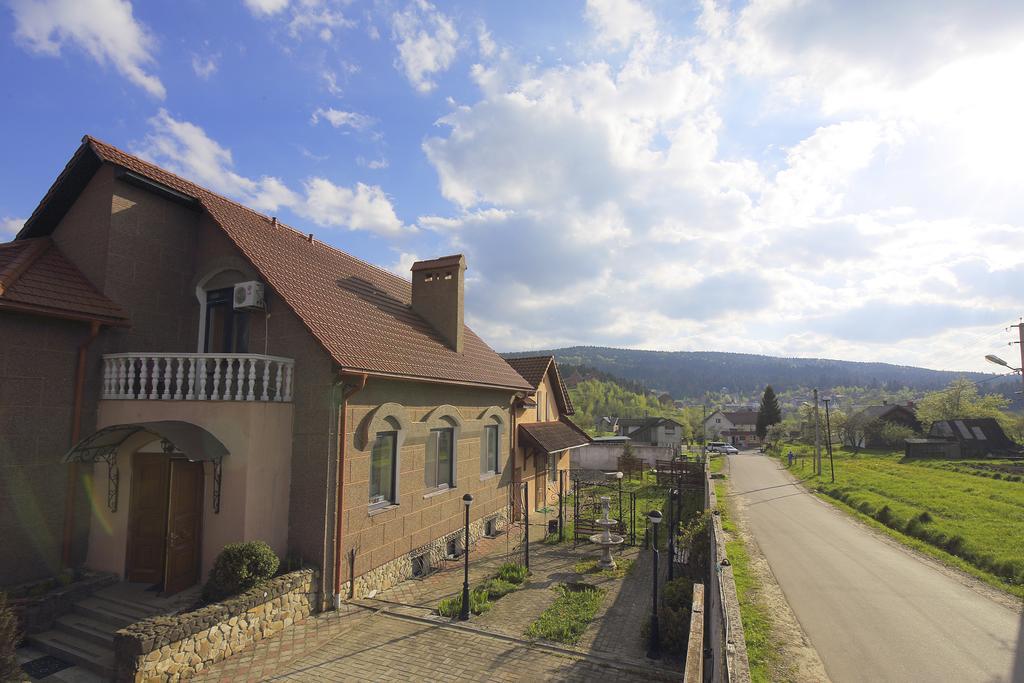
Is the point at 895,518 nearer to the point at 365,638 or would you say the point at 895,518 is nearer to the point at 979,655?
the point at 979,655

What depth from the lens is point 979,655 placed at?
8.15 metres

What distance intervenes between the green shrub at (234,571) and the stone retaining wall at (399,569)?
6.29ft

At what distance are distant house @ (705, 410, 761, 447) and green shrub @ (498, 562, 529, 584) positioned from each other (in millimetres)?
93302

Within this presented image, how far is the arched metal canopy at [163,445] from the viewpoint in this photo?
333 inches

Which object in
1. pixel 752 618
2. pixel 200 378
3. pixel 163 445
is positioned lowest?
pixel 752 618

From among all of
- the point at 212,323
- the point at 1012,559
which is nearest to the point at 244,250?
the point at 212,323

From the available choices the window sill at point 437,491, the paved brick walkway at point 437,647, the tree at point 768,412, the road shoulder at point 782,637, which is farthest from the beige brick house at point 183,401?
the tree at point 768,412

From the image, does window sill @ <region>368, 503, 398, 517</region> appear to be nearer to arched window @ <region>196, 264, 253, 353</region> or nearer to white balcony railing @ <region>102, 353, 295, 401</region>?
white balcony railing @ <region>102, 353, 295, 401</region>

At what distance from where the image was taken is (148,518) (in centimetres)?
962

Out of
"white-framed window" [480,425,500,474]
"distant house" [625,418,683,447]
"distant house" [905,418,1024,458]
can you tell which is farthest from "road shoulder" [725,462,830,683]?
"distant house" [625,418,683,447]

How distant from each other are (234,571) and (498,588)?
18.3ft

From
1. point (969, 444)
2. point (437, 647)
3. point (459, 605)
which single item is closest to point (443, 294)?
point (459, 605)

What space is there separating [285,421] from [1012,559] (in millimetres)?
18015

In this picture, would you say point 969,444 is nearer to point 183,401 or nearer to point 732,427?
point 732,427
